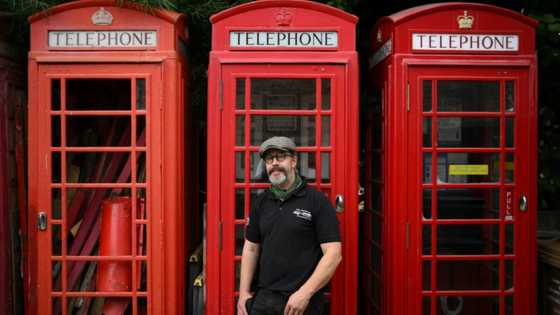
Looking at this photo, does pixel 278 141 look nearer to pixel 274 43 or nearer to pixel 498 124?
pixel 274 43

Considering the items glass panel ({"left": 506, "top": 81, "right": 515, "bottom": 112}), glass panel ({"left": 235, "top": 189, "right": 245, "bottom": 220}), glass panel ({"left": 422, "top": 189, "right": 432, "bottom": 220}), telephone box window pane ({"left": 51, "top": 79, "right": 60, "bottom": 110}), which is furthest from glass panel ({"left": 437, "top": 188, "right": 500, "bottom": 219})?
telephone box window pane ({"left": 51, "top": 79, "right": 60, "bottom": 110})

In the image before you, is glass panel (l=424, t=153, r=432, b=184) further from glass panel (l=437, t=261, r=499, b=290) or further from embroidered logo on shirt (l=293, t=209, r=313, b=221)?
embroidered logo on shirt (l=293, t=209, r=313, b=221)

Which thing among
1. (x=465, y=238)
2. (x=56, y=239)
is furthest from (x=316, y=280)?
(x=56, y=239)

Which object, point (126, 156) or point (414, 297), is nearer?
point (414, 297)

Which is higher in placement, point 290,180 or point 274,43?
point 274,43

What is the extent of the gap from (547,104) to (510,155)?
151 cm

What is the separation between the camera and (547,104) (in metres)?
4.54

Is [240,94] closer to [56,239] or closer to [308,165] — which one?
[308,165]

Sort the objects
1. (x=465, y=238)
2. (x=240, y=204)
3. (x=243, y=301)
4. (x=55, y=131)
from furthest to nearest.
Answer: (x=55, y=131) < (x=465, y=238) < (x=240, y=204) < (x=243, y=301)

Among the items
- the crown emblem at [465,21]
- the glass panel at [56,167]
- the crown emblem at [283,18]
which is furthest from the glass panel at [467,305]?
the glass panel at [56,167]

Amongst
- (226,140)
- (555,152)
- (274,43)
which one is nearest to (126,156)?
(226,140)

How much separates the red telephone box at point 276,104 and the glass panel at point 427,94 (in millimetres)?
518

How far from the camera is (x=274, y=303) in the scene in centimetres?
270

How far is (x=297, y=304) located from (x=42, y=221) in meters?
1.99
